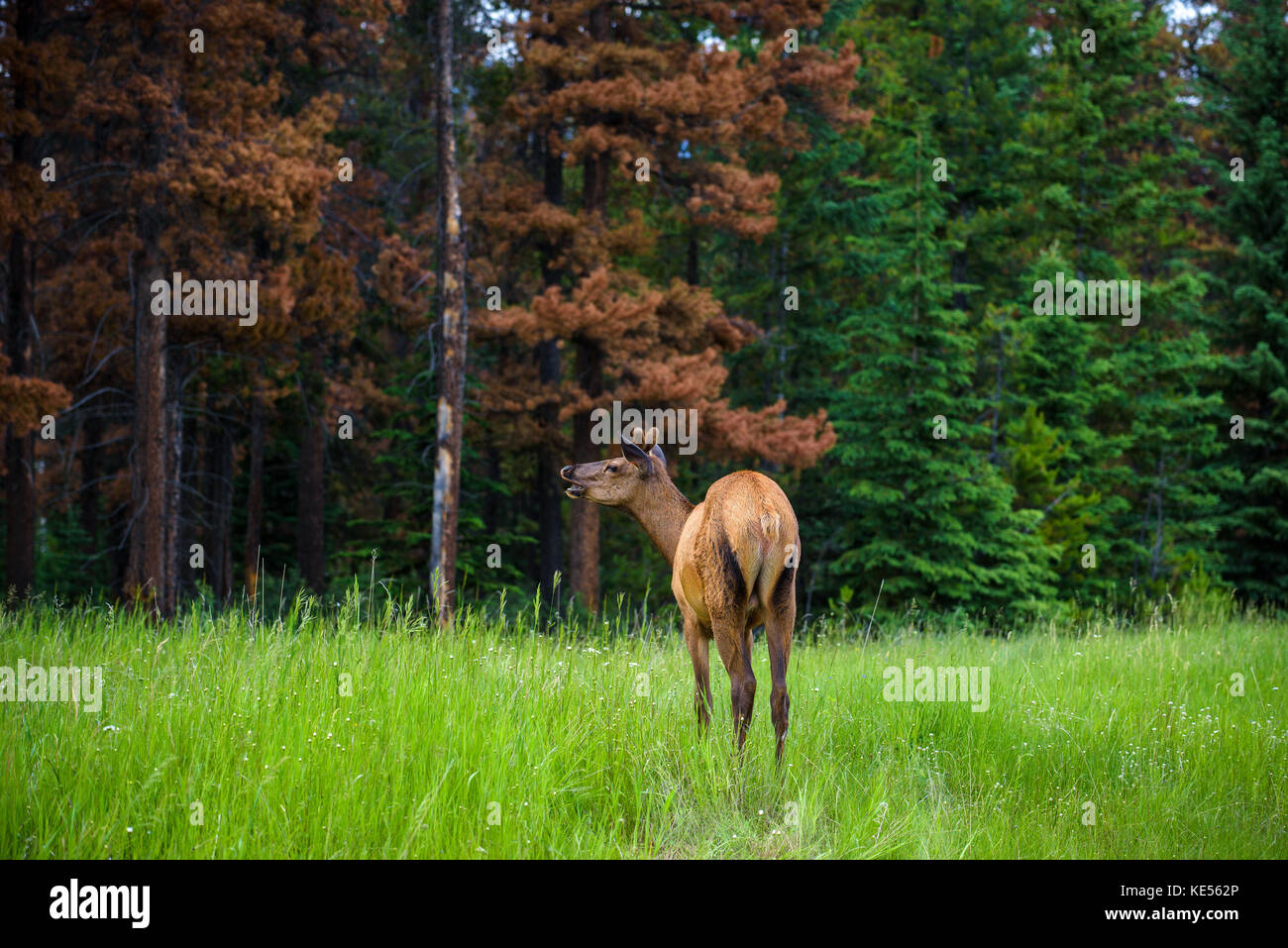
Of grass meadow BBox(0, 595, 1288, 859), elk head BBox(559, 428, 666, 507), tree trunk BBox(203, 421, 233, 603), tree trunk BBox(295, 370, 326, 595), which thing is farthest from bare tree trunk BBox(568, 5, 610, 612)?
elk head BBox(559, 428, 666, 507)

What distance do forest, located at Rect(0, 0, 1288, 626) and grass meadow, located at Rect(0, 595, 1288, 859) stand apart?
6.61 meters

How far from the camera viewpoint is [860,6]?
25312 mm

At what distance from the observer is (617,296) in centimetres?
1802

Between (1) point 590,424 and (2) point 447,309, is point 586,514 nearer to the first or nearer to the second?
(1) point 590,424

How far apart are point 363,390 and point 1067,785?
18032 mm

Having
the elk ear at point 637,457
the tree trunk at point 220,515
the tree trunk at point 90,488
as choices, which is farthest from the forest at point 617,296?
the elk ear at point 637,457

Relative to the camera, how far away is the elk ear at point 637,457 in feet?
20.1

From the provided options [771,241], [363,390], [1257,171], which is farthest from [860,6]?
[363,390]

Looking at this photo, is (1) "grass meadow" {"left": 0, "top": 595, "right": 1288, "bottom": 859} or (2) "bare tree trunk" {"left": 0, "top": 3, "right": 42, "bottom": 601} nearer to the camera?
(1) "grass meadow" {"left": 0, "top": 595, "right": 1288, "bottom": 859}

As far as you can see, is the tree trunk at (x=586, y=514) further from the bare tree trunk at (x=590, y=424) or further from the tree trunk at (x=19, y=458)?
the tree trunk at (x=19, y=458)

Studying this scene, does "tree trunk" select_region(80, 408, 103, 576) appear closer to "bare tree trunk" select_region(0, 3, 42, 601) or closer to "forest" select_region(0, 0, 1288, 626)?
"forest" select_region(0, 0, 1288, 626)

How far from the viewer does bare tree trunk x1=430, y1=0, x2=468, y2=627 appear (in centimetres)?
1532

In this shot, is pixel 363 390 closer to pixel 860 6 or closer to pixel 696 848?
pixel 860 6

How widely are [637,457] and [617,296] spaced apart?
12.2 metres
